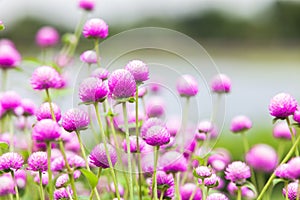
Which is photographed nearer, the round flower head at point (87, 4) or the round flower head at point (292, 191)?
the round flower head at point (292, 191)

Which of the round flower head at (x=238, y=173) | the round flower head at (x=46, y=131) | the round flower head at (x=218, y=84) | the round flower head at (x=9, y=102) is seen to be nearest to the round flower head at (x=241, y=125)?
the round flower head at (x=218, y=84)

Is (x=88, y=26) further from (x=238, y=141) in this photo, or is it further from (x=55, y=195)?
(x=238, y=141)

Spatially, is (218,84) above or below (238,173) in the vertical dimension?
above

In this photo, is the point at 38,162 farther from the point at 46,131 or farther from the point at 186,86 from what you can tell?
the point at 186,86

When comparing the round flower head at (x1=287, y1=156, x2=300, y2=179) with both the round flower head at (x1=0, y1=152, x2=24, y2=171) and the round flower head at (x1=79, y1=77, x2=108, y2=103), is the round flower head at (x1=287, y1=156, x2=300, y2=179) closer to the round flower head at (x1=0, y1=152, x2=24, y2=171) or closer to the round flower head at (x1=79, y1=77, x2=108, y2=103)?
the round flower head at (x1=79, y1=77, x2=108, y2=103)

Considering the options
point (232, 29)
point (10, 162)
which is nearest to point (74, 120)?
point (10, 162)

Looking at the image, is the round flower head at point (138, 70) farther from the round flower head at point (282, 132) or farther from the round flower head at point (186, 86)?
the round flower head at point (282, 132)

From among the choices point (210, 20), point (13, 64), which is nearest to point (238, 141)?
point (13, 64)
